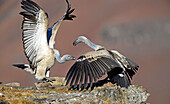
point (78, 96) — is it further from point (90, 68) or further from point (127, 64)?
point (127, 64)

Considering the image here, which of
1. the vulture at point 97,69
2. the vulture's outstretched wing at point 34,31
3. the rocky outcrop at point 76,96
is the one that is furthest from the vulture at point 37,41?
the rocky outcrop at point 76,96

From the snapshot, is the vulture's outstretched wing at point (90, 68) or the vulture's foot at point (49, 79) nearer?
the vulture's outstretched wing at point (90, 68)

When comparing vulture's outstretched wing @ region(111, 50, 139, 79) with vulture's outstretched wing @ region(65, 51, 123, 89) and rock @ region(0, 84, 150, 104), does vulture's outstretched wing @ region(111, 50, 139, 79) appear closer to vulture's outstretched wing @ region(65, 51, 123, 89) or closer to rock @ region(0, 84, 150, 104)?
vulture's outstretched wing @ region(65, 51, 123, 89)

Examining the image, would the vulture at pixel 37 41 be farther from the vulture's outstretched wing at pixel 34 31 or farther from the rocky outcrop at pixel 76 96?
the rocky outcrop at pixel 76 96

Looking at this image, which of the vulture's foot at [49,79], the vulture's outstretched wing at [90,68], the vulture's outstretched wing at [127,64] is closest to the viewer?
the vulture's outstretched wing at [90,68]

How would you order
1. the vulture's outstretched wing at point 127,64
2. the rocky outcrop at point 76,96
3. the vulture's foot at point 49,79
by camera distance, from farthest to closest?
the vulture's foot at point 49,79
the vulture's outstretched wing at point 127,64
the rocky outcrop at point 76,96

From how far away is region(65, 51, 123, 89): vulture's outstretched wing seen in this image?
6.99 meters

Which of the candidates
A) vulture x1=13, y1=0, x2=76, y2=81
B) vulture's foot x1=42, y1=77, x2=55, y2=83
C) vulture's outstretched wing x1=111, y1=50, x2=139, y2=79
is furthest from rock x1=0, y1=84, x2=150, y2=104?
vulture x1=13, y1=0, x2=76, y2=81

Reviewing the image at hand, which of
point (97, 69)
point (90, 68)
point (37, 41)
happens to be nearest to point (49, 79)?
point (37, 41)

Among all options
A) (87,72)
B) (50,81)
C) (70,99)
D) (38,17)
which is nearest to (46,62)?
(50,81)

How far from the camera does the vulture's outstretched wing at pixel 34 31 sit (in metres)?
8.67

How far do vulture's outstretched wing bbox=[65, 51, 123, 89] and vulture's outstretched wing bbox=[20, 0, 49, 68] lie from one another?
6.74 feet

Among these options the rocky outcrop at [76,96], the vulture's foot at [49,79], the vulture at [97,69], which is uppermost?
the vulture at [97,69]

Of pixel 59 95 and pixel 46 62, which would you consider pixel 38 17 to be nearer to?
pixel 46 62
